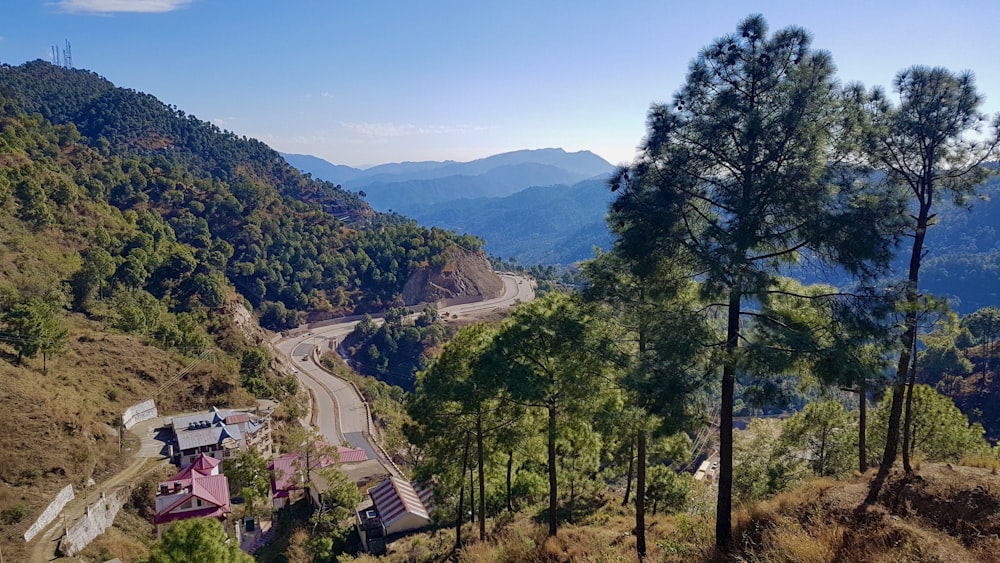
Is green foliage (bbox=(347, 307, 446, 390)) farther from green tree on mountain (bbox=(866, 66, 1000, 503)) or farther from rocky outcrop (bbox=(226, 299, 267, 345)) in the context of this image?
green tree on mountain (bbox=(866, 66, 1000, 503))

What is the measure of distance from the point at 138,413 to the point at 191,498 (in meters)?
10.8

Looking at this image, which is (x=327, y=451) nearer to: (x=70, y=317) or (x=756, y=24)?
(x=756, y=24)

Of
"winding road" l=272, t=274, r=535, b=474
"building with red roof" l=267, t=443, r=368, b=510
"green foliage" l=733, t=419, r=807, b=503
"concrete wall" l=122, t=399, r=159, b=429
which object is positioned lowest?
"winding road" l=272, t=274, r=535, b=474

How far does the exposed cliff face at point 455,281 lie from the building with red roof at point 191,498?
190 ft

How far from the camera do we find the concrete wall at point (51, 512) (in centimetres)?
1816

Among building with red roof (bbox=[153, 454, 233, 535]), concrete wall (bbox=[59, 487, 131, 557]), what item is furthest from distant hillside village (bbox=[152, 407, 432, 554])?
concrete wall (bbox=[59, 487, 131, 557])

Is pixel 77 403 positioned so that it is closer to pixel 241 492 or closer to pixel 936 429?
pixel 241 492

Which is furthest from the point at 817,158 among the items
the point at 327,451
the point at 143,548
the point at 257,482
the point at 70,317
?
the point at 70,317

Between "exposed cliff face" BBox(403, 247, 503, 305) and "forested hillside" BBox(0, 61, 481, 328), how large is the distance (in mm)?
1899

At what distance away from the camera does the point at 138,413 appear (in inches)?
1195

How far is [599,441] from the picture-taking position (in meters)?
14.6

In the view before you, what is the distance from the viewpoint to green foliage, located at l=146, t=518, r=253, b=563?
41.0 feet

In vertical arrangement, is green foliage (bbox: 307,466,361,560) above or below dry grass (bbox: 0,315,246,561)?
below

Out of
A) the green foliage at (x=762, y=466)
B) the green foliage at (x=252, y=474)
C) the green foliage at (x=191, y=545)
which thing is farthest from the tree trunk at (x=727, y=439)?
the green foliage at (x=252, y=474)
